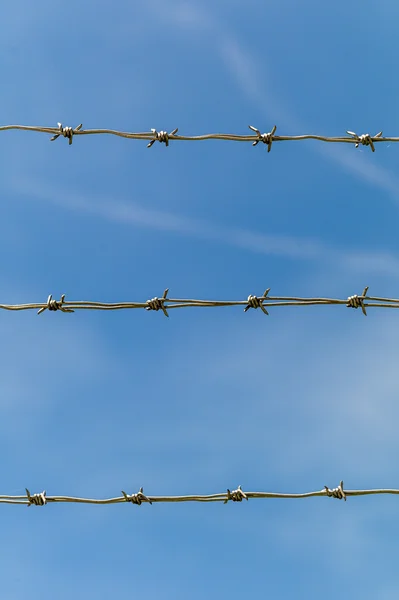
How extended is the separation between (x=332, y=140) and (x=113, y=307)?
4.13 ft

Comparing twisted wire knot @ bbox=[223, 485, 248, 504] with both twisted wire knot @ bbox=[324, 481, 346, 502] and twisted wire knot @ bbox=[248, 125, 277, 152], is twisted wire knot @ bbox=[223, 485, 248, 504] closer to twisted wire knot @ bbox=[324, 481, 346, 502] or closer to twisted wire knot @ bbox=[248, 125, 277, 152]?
twisted wire knot @ bbox=[324, 481, 346, 502]

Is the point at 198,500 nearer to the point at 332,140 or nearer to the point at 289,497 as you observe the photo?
the point at 289,497

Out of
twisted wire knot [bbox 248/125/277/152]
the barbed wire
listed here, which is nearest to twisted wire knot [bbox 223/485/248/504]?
the barbed wire

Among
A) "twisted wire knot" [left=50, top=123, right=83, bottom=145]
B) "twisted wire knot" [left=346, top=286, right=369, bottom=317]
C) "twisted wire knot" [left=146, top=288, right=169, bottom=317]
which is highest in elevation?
"twisted wire knot" [left=50, top=123, right=83, bottom=145]

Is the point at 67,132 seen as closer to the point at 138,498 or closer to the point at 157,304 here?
the point at 157,304

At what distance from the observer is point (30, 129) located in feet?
11.8

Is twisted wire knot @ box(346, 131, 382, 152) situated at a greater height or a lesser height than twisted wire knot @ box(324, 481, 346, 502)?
greater

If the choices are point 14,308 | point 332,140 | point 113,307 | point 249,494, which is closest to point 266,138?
point 332,140

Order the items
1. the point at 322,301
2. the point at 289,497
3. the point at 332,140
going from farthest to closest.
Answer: the point at 332,140
the point at 322,301
the point at 289,497

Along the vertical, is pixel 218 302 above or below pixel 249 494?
above

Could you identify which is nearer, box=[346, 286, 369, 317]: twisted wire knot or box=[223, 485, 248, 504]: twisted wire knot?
box=[223, 485, 248, 504]: twisted wire knot

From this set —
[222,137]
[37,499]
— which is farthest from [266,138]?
[37,499]

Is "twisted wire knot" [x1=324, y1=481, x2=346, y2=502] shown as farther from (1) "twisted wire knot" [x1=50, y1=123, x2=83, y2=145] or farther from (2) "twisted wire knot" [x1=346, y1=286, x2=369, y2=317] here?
(1) "twisted wire knot" [x1=50, y1=123, x2=83, y2=145]

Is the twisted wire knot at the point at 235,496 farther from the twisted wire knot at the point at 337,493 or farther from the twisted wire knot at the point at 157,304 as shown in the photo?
the twisted wire knot at the point at 157,304
